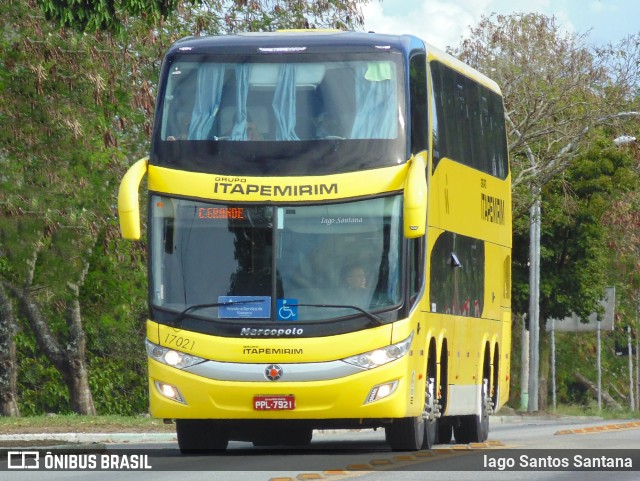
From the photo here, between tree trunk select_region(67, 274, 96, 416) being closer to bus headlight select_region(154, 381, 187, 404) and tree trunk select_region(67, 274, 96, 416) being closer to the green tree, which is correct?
the green tree

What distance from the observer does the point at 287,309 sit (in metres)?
18.4

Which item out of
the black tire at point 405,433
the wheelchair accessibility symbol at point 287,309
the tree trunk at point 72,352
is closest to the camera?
the wheelchair accessibility symbol at point 287,309

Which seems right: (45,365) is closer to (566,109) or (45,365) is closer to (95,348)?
(95,348)

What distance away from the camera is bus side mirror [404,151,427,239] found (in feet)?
60.2

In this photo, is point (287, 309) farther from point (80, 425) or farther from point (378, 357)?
point (80, 425)

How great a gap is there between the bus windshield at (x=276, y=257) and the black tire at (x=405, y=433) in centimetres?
171

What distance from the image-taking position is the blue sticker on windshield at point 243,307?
18.4 m

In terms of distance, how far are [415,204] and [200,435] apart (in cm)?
387

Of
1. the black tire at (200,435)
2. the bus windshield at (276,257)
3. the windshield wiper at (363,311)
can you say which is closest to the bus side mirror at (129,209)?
the bus windshield at (276,257)

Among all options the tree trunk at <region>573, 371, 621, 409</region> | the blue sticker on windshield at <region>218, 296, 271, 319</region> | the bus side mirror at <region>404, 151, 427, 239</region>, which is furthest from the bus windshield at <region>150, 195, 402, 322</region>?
the tree trunk at <region>573, 371, 621, 409</region>

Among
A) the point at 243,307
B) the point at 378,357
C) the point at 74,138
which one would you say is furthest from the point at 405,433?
the point at 74,138

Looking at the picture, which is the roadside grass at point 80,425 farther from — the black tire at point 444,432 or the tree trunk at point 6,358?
the tree trunk at point 6,358

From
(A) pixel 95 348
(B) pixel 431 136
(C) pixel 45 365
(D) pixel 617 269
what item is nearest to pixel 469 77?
(B) pixel 431 136

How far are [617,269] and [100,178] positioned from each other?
1371 inches
